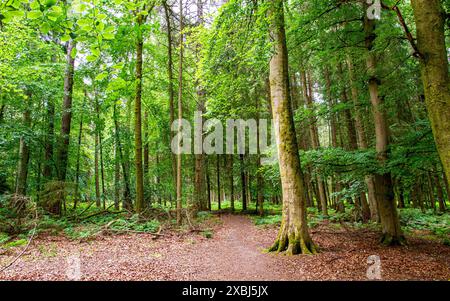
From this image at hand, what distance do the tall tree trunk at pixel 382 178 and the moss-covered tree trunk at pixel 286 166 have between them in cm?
254

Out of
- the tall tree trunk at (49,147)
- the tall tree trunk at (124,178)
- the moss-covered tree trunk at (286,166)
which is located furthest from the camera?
the tall tree trunk at (124,178)

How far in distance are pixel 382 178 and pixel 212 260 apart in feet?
17.8

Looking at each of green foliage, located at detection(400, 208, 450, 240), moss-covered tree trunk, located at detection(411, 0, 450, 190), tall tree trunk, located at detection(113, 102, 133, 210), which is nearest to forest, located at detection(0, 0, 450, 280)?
moss-covered tree trunk, located at detection(411, 0, 450, 190)

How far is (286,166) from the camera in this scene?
21.5ft

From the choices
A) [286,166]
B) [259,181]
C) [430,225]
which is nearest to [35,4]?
[286,166]

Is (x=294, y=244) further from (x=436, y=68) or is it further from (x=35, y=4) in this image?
(x=35, y=4)

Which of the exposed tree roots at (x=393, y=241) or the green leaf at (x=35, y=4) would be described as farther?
the exposed tree roots at (x=393, y=241)

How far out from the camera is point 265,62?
5.66 m

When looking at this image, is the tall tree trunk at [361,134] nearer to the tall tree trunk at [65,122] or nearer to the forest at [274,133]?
the forest at [274,133]

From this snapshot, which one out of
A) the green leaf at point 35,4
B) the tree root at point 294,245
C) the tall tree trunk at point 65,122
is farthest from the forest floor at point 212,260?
the tall tree trunk at point 65,122

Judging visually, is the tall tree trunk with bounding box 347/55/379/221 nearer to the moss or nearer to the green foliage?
the green foliage

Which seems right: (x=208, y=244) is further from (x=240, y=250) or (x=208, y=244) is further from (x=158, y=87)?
(x=158, y=87)

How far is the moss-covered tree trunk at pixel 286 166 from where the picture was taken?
6.22m
